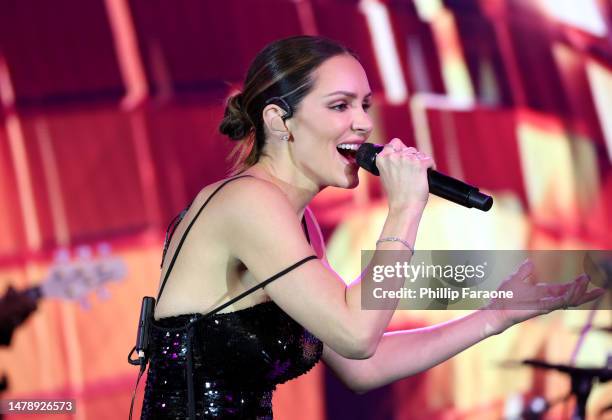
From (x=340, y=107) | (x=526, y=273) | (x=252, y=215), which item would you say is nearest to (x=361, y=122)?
(x=340, y=107)

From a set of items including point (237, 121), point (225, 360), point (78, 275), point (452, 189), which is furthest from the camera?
point (78, 275)

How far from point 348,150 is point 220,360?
41 centimetres

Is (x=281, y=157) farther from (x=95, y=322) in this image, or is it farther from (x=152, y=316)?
(x=95, y=322)

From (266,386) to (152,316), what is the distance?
234mm

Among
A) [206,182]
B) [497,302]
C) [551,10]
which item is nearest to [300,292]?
[497,302]

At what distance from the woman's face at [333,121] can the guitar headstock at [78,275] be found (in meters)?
1.26

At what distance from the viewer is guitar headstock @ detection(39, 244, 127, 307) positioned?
8.12 feet

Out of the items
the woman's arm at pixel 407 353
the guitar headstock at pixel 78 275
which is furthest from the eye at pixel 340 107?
the guitar headstock at pixel 78 275

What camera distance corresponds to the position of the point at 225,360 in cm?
140

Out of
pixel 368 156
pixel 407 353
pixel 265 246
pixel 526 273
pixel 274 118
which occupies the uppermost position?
pixel 274 118

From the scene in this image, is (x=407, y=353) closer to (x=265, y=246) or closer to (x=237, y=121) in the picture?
(x=265, y=246)

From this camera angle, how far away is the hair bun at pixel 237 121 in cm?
151

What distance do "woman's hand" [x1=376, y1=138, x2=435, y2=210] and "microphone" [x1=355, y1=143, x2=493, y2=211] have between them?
16mm

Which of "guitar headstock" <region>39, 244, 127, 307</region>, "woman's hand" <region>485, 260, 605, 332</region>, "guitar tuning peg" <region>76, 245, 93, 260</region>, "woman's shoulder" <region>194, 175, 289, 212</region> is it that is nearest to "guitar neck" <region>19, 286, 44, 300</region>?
"guitar headstock" <region>39, 244, 127, 307</region>
